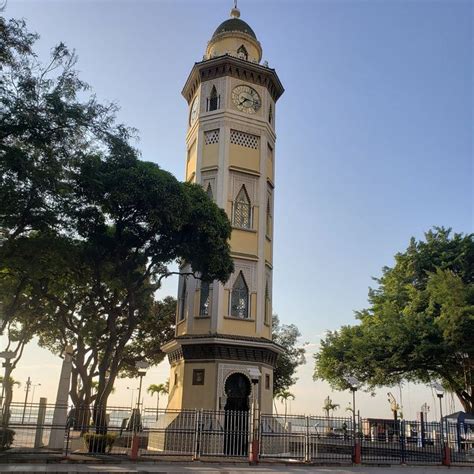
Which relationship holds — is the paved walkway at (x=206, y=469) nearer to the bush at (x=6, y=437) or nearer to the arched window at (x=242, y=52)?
the bush at (x=6, y=437)

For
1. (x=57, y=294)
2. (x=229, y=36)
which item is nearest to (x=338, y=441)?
(x=57, y=294)

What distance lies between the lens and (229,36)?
28719 mm

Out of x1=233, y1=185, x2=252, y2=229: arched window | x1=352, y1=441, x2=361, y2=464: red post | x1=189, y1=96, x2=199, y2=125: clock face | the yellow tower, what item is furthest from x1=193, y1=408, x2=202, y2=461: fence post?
x1=189, y1=96, x2=199, y2=125: clock face

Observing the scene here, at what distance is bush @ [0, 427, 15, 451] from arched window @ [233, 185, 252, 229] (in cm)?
1253

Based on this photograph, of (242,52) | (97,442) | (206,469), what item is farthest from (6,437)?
(242,52)

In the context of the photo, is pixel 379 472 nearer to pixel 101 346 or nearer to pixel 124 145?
pixel 124 145

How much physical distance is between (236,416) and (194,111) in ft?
51.0

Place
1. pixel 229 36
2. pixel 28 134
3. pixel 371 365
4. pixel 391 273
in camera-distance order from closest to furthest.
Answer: pixel 28 134 → pixel 229 36 → pixel 371 365 → pixel 391 273

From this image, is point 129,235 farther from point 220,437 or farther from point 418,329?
point 418,329

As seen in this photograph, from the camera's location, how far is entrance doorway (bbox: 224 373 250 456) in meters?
20.1

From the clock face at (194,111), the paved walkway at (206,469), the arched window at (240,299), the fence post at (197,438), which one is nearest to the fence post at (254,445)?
the paved walkway at (206,469)

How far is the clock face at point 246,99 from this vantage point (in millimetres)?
27141

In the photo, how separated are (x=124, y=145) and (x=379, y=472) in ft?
44.8

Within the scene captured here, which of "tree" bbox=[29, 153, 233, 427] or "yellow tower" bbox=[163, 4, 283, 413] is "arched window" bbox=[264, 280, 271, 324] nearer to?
"yellow tower" bbox=[163, 4, 283, 413]
